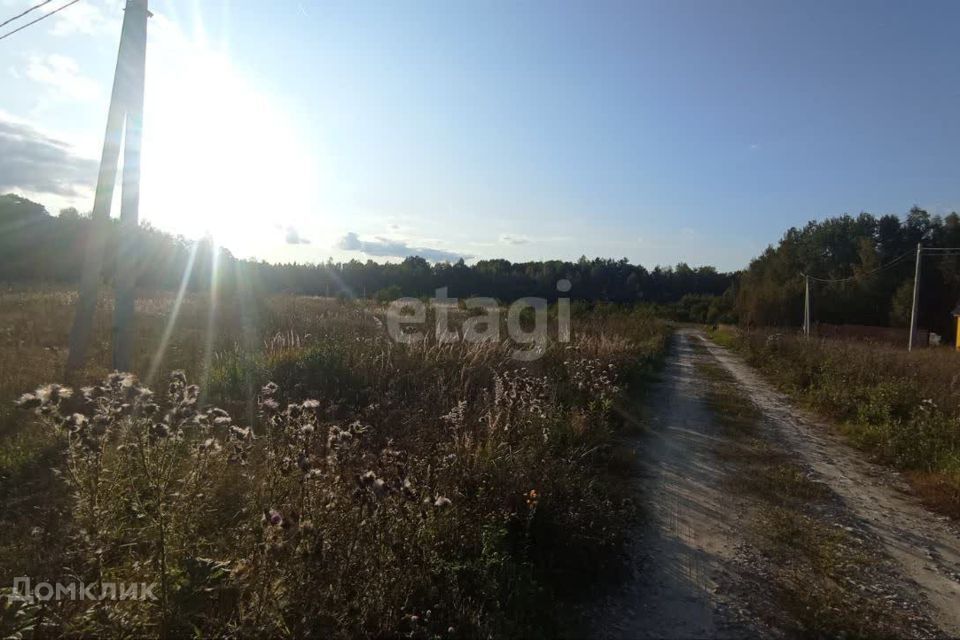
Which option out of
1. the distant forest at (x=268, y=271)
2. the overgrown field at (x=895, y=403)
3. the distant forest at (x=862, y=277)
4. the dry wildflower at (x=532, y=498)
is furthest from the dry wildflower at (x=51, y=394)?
the distant forest at (x=862, y=277)

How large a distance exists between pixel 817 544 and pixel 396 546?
3.16 m

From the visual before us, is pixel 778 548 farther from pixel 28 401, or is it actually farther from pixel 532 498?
pixel 28 401

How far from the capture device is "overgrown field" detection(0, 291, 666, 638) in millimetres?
2422

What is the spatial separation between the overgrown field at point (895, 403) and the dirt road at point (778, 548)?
1.14 feet

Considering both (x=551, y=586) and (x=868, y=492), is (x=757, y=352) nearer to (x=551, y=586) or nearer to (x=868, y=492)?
(x=868, y=492)

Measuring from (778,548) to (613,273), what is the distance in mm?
41781

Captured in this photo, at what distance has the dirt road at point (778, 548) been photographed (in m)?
3.09

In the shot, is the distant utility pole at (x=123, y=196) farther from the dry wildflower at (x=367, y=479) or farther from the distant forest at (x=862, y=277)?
the distant forest at (x=862, y=277)

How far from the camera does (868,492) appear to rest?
5.38 m

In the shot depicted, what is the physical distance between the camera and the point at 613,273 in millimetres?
44500

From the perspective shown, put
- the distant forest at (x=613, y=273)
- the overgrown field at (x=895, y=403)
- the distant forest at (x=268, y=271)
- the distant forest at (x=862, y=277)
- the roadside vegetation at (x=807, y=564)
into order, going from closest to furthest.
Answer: the roadside vegetation at (x=807, y=564) → the overgrown field at (x=895, y=403) → the distant forest at (x=268, y=271) → the distant forest at (x=613, y=273) → the distant forest at (x=862, y=277)

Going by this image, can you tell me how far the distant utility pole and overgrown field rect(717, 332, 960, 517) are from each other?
863cm

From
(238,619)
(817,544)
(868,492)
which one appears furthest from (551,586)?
(868,492)

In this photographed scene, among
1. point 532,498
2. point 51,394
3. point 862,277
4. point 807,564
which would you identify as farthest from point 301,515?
point 862,277
